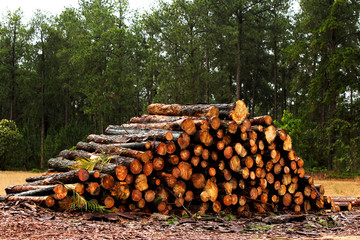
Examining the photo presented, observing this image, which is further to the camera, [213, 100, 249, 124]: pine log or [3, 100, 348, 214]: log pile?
[213, 100, 249, 124]: pine log

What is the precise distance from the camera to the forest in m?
20.4

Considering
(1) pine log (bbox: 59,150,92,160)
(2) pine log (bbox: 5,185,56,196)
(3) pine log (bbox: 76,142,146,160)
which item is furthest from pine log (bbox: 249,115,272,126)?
Result: (2) pine log (bbox: 5,185,56,196)

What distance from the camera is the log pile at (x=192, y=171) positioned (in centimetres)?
602

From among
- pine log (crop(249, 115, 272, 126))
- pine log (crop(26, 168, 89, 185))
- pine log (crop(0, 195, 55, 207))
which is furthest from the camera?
pine log (crop(249, 115, 272, 126))

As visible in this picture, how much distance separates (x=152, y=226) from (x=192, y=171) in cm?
173

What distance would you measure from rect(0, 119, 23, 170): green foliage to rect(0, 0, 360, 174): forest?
68 millimetres

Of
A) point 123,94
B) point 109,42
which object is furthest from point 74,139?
point 109,42

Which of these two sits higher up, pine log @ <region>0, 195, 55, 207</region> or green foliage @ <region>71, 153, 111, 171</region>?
green foliage @ <region>71, 153, 111, 171</region>

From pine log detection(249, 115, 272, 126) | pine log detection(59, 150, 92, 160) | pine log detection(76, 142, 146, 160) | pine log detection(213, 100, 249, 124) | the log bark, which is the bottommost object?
pine log detection(59, 150, 92, 160)

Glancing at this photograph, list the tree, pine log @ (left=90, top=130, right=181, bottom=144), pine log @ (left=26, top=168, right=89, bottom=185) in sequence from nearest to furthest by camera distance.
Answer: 1. pine log @ (left=26, top=168, right=89, bottom=185)
2. pine log @ (left=90, top=130, right=181, bottom=144)
3. the tree

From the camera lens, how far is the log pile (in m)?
6.02

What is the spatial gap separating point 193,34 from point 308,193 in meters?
18.7

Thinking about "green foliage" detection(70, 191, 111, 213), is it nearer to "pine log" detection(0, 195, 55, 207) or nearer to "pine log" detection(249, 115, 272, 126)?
"pine log" detection(0, 195, 55, 207)

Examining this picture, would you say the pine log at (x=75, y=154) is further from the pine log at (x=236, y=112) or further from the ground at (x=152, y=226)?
the pine log at (x=236, y=112)
